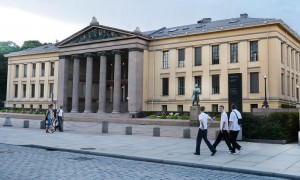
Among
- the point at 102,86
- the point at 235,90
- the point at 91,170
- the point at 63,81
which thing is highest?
the point at 63,81

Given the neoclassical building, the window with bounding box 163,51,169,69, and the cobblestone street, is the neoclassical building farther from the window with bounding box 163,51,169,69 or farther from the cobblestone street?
the cobblestone street

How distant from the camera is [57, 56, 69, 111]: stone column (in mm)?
57531

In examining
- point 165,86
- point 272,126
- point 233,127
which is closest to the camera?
point 233,127

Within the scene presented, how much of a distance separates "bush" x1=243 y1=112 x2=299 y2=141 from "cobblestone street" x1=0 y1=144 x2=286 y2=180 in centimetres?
944

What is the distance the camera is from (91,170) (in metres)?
9.98

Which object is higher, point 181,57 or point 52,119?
point 181,57

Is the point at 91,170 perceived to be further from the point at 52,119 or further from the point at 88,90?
the point at 88,90

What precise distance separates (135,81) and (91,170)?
39.8 metres

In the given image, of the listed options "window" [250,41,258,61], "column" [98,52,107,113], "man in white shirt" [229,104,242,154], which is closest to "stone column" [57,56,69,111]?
"column" [98,52,107,113]

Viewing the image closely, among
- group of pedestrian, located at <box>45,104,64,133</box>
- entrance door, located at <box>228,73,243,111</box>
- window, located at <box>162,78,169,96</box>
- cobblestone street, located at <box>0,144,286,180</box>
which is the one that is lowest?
cobblestone street, located at <box>0,144,286,180</box>

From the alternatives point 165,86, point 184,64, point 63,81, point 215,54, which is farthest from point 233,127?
point 63,81

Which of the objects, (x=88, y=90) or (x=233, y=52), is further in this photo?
(x=88, y=90)

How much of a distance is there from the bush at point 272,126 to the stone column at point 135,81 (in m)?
30.4

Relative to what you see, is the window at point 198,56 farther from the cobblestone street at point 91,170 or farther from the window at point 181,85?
the cobblestone street at point 91,170
